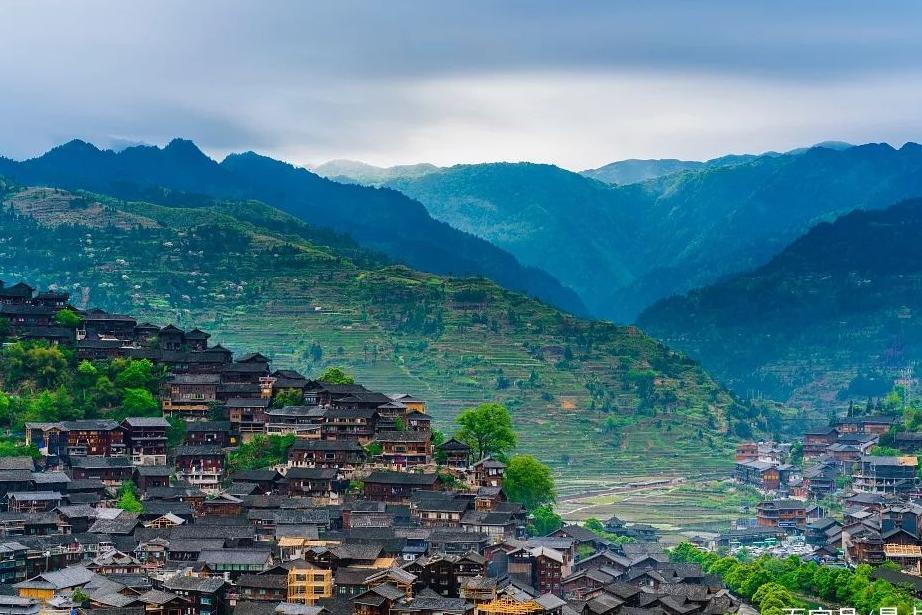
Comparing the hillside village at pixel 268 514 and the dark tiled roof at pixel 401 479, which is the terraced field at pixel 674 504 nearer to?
the hillside village at pixel 268 514

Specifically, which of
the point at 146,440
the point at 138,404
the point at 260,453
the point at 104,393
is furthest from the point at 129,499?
the point at 104,393

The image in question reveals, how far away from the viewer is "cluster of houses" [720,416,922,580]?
72812 millimetres

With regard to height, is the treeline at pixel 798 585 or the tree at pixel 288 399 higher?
the tree at pixel 288 399

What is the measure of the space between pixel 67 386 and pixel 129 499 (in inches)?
469

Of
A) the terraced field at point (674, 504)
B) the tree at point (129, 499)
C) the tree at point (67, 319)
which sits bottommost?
the terraced field at point (674, 504)

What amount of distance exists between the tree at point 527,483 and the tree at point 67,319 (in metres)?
23.6

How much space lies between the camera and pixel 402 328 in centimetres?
12688

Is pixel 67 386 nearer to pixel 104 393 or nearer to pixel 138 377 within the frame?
pixel 104 393

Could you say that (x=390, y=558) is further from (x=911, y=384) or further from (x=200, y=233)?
(x=911, y=384)

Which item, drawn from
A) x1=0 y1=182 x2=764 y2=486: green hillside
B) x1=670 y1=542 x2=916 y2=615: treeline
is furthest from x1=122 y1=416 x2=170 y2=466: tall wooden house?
x1=0 y1=182 x2=764 y2=486: green hillside

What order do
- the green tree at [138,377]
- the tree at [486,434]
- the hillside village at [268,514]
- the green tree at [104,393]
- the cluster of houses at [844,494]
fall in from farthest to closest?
the green tree at [138,377] < the tree at [486,434] < the green tree at [104,393] < the cluster of houses at [844,494] < the hillside village at [268,514]

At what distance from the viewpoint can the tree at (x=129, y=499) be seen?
67.3 m

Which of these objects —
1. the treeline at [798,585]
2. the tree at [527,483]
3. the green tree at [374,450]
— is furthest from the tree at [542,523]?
the green tree at [374,450]

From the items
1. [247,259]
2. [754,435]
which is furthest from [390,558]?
[247,259]
